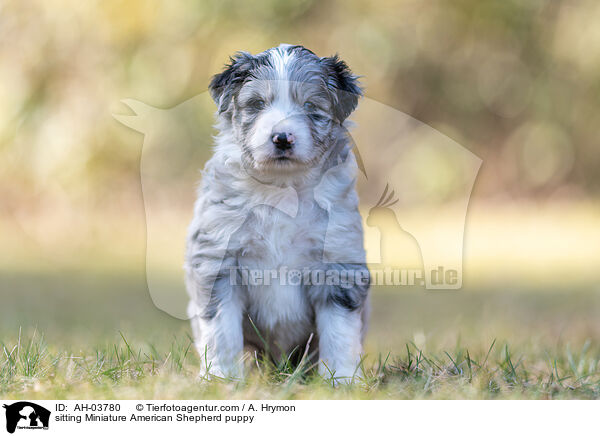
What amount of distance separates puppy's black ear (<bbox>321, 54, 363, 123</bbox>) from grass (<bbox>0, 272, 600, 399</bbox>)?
1.54m

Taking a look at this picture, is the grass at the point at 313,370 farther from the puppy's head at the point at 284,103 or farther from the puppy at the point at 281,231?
the puppy's head at the point at 284,103

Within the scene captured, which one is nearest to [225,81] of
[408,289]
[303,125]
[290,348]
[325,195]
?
[303,125]

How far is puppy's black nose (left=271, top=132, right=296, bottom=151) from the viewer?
391cm

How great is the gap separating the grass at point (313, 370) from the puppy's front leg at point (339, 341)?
0.12 meters

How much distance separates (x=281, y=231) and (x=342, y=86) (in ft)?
3.47

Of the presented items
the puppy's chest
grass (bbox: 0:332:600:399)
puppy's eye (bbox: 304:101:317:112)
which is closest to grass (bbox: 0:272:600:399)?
grass (bbox: 0:332:600:399)

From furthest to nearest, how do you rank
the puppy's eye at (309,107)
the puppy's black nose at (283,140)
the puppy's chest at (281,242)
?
1. the puppy's eye at (309,107)
2. the puppy's chest at (281,242)
3. the puppy's black nose at (283,140)
